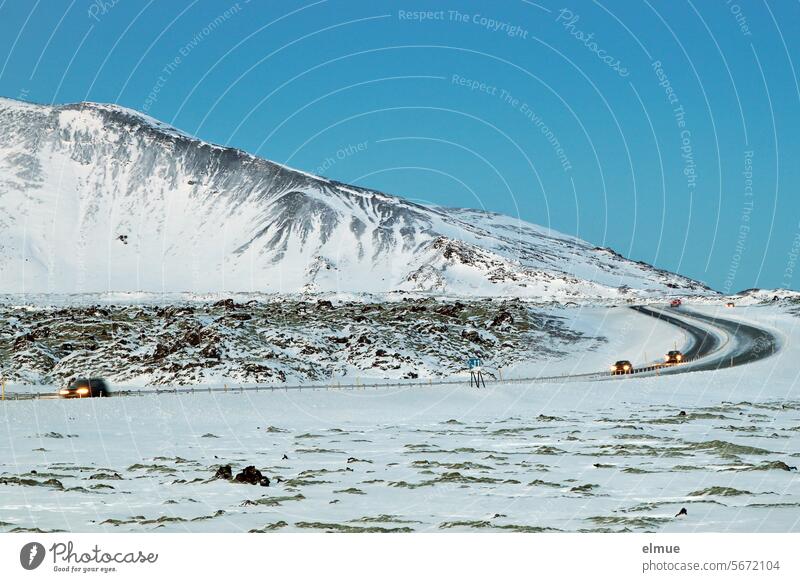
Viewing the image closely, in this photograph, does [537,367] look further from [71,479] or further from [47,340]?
[71,479]

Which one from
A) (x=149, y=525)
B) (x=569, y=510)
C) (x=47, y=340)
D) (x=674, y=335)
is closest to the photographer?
(x=149, y=525)

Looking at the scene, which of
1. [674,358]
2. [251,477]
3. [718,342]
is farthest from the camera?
[718,342]

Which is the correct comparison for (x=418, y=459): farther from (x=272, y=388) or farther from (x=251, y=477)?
(x=272, y=388)

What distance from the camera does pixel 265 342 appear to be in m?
86.9

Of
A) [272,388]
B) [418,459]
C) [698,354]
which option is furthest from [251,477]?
[698,354]

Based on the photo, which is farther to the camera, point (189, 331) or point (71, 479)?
point (189, 331)

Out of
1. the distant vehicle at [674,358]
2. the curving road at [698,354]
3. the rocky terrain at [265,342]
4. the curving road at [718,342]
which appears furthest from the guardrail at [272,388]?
the curving road at [718,342]

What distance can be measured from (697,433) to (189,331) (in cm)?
5703

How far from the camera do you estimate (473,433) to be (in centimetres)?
4519

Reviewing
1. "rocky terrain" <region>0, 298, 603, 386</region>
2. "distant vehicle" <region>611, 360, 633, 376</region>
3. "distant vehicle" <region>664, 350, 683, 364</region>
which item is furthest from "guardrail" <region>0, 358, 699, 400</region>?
"distant vehicle" <region>664, 350, 683, 364</region>

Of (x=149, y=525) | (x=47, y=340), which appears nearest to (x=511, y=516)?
(x=149, y=525)

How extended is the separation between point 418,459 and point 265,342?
175 feet
